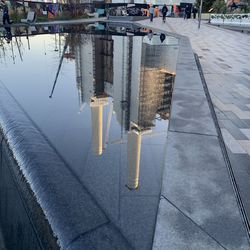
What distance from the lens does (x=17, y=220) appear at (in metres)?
3.47

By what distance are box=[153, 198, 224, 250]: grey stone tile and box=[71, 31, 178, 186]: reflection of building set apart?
86 cm

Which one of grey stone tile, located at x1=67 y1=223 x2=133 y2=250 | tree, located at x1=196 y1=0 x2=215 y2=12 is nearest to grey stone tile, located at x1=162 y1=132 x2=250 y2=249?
grey stone tile, located at x1=67 y1=223 x2=133 y2=250

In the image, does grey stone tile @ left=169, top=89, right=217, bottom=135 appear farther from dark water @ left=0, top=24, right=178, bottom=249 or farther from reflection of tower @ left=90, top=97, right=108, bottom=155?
reflection of tower @ left=90, top=97, right=108, bottom=155

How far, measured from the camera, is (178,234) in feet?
7.73

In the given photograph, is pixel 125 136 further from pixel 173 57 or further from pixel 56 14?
pixel 56 14

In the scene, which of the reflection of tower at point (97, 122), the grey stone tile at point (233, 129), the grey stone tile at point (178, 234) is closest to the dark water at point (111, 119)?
the reflection of tower at point (97, 122)

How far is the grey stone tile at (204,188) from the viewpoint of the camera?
2.46 meters

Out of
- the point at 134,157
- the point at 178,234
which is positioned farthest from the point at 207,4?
the point at 178,234

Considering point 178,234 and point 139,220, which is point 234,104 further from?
point 178,234

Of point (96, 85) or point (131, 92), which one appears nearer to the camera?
point (131, 92)

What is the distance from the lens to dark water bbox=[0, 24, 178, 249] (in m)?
3.13

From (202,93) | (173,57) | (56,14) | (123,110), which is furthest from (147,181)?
(56,14)

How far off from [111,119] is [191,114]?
5.06ft

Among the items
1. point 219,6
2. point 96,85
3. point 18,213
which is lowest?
point 18,213
